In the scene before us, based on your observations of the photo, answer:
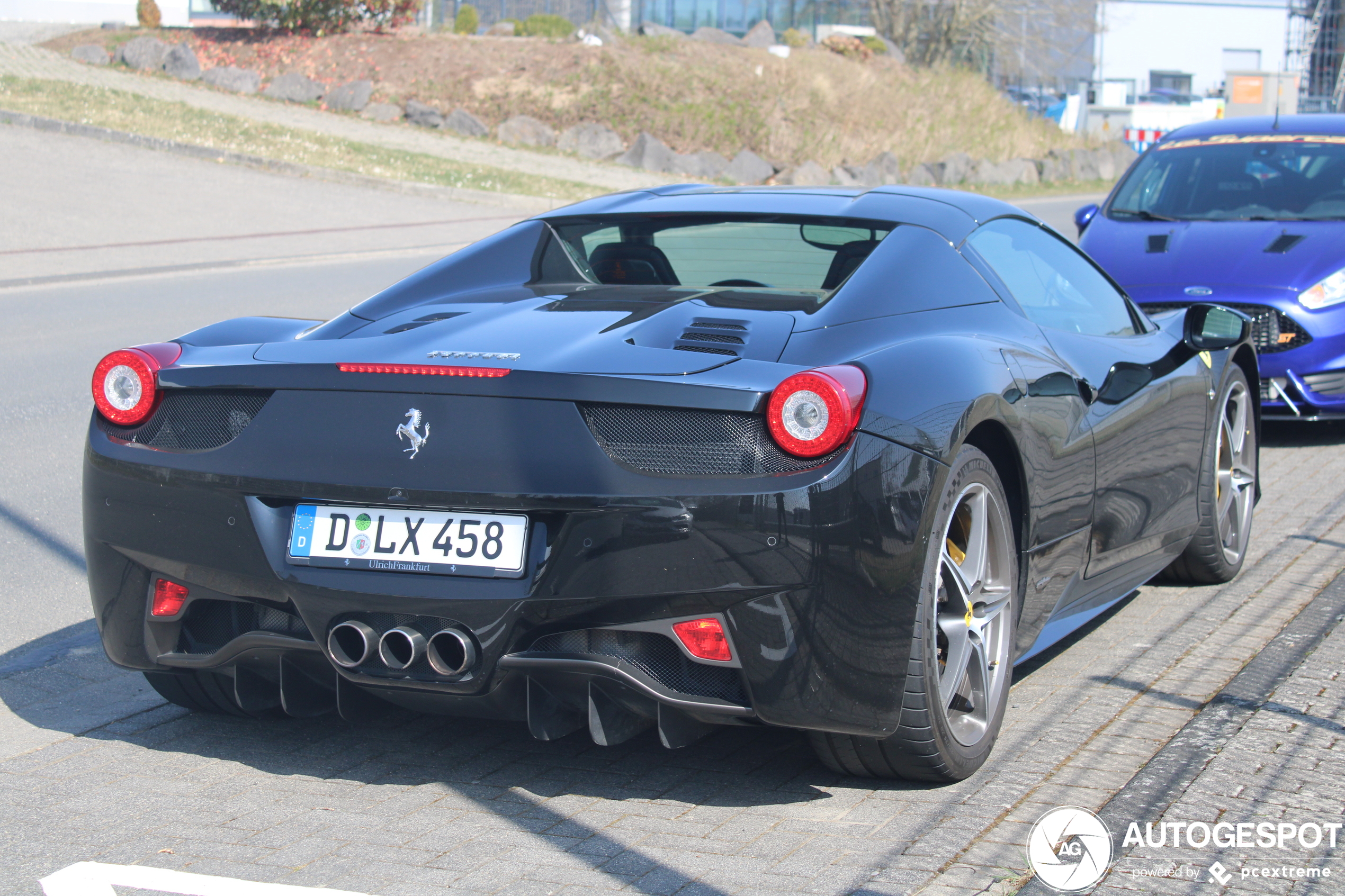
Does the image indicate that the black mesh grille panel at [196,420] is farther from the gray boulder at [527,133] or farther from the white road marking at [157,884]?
the gray boulder at [527,133]

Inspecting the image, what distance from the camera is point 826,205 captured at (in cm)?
420

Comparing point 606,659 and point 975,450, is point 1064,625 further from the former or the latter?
point 606,659

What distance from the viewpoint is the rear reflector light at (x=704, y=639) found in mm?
3020

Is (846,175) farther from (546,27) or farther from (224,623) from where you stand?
(224,623)

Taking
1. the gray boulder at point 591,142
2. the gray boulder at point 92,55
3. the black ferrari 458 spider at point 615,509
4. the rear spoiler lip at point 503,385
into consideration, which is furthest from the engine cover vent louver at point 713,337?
the gray boulder at point 92,55

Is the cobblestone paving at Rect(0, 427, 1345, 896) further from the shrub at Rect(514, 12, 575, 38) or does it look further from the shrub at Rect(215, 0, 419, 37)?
the shrub at Rect(514, 12, 575, 38)

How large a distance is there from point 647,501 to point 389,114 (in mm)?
28025

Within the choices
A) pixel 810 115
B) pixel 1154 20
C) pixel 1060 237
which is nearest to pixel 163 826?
pixel 1060 237

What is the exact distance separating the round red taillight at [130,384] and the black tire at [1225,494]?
340 centimetres

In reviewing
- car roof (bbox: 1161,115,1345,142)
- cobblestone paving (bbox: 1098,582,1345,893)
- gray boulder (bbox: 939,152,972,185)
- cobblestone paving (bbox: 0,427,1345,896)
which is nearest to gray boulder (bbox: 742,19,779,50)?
gray boulder (bbox: 939,152,972,185)

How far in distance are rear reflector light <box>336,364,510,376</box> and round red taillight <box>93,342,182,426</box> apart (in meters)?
0.52

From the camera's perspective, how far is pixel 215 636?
3.41 metres

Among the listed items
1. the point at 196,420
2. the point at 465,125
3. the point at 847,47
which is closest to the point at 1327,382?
the point at 196,420

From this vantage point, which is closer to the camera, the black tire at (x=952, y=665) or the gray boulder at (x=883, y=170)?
the black tire at (x=952, y=665)
